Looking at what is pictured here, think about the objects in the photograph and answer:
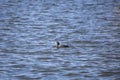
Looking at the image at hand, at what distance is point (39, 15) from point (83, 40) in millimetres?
9596

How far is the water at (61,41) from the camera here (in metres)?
17.5

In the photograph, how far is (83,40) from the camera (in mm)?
23219

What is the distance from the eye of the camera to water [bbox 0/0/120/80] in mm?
17484

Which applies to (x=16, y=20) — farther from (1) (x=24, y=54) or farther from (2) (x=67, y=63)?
(2) (x=67, y=63)

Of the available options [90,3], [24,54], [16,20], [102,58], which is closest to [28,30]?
[16,20]

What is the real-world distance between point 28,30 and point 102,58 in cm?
762

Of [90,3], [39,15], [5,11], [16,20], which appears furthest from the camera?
[90,3]

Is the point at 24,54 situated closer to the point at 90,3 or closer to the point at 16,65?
the point at 16,65

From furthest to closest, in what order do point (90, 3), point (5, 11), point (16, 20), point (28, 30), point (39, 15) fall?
1. point (90, 3)
2. point (5, 11)
3. point (39, 15)
4. point (16, 20)
5. point (28, 30)

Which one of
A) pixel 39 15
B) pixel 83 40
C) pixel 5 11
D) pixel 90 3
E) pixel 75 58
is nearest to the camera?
pixel 75 58

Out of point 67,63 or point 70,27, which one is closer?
point 67,63

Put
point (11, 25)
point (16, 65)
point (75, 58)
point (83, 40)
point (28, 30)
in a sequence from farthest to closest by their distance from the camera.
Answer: point (11, 25) → point (28, 30) → point (83, 40) → point (75, 58) → point (16, 65)

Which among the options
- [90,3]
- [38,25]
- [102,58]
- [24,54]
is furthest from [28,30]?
[90,3]

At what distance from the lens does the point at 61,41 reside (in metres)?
23.3
